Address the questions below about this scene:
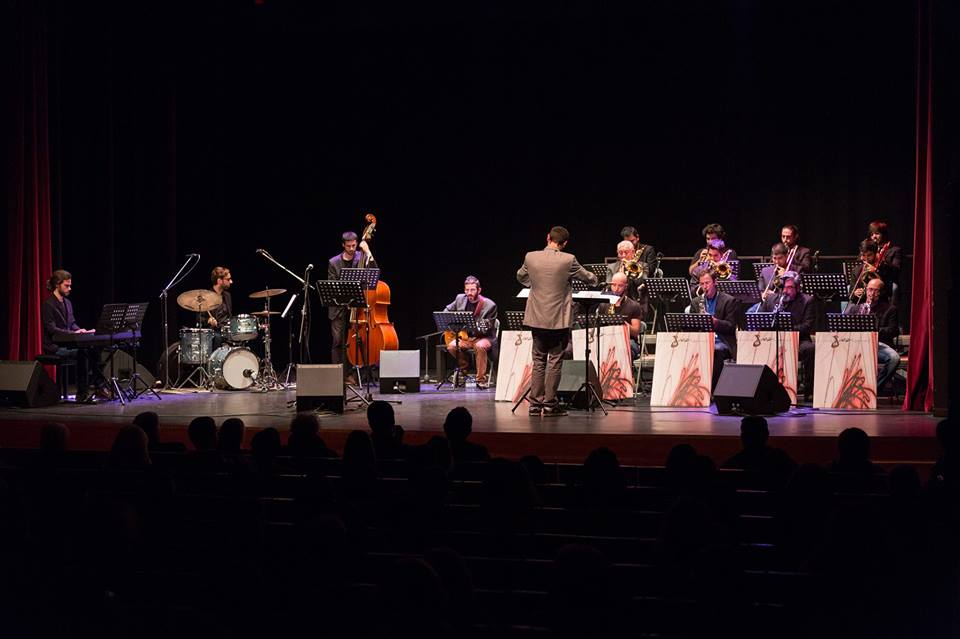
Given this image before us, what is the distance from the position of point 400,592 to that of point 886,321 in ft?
30.4

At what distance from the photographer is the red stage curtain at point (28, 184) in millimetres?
11203

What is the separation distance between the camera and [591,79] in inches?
564

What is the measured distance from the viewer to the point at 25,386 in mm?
10078

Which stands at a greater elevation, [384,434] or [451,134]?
[451,134]

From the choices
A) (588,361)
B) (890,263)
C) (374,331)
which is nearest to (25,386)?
(374,331)

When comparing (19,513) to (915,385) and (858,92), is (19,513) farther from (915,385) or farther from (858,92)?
(858,92)

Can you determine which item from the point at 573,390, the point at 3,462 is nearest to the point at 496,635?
the point at 3,462

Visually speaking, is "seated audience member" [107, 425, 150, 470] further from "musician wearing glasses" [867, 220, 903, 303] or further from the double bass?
"musician wearing glasses" [867, 220, 903, 303]

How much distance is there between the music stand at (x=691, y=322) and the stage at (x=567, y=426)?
794 mm

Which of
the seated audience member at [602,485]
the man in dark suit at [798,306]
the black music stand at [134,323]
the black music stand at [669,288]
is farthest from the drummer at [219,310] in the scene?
the seated audience member at [602,485]

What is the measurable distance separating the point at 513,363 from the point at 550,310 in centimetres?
159

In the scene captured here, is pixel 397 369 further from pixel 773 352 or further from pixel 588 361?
pixel 773 352

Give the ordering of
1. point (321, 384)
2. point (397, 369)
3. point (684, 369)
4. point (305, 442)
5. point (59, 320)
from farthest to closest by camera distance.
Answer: point (397, 369), point (59, 320), point (684, 369), point (321, 384), point (305, 442)

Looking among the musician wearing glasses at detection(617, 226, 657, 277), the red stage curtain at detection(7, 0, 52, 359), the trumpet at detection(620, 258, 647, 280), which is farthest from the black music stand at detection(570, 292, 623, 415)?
the red stage curtain at detection(7, 0, 52, 359)
